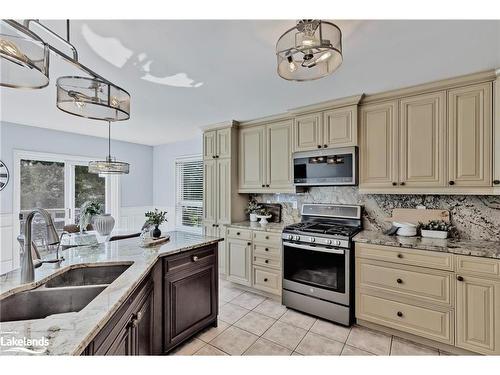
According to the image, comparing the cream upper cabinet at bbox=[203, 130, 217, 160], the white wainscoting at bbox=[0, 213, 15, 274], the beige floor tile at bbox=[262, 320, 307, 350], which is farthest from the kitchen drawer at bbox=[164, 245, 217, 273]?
the white wainscoting at bbox=[0, 213, 15, 274]

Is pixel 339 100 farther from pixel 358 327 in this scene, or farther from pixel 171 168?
pixel 171 168

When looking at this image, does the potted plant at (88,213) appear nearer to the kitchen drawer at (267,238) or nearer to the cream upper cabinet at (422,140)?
the kitchen drawer at (267,238)

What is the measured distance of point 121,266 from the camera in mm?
1662

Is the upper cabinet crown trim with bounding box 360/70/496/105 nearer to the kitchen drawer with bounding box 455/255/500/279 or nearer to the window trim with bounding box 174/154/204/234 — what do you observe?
the kitchen drawer with bounding box 455/255/500/279

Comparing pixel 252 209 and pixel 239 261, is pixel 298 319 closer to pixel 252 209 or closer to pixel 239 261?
pixel 239 261

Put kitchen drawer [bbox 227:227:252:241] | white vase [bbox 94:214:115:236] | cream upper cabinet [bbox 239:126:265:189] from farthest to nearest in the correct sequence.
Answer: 1. cream upper cabinet [bbox 239:126:265:189]
2. kitchen drawer [bbox 227:227:252:241]
3. white vase [bbox 94:214:115:236]

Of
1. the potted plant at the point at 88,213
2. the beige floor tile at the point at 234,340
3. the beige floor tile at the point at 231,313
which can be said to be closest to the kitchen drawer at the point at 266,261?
the beige floor tile at the point at 231,313

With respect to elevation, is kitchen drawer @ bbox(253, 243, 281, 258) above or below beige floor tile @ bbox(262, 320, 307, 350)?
above

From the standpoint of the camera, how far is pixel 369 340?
2.30 metres

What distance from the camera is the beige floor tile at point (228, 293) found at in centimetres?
323

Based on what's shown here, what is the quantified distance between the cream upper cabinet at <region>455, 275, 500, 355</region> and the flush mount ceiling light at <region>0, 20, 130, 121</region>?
9.63 feet

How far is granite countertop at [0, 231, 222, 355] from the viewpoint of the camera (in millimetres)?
796

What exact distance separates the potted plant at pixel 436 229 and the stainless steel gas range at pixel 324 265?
2.09ft
